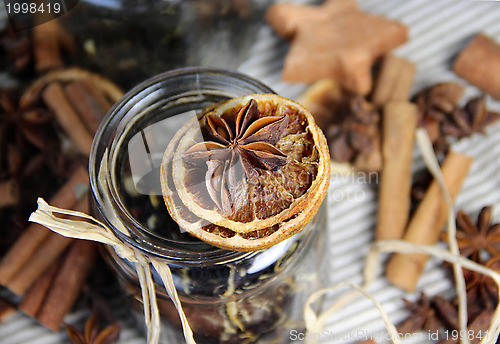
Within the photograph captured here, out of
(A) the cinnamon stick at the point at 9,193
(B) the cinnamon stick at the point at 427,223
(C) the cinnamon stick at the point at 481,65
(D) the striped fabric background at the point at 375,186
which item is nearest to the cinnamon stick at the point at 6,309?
(D) the striped fabric background at the point at 375,186

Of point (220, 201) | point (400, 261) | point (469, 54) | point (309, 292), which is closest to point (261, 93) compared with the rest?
point (220, 201)

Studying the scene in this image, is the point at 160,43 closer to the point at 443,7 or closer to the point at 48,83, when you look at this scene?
the point at 48,83

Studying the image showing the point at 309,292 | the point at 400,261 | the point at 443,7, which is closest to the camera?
the point at 309,292

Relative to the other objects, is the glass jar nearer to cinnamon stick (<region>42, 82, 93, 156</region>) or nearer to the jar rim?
the jar rim

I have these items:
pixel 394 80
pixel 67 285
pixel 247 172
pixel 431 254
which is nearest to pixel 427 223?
pixel 431 254

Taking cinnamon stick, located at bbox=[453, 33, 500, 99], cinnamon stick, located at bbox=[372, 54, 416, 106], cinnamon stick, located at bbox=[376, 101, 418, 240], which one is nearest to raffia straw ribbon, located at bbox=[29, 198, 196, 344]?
cinnamon stick, located at bbox=[376, 101, 418, 240]

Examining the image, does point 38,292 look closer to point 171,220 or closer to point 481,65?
point 171,220

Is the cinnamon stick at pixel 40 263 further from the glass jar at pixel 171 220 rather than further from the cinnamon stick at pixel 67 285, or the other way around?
the glass jar at pixel 171 220
